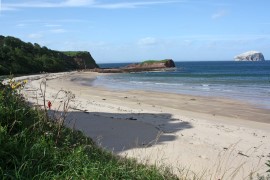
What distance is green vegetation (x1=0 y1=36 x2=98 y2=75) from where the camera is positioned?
2083 inches

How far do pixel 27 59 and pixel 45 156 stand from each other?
56.5 metres

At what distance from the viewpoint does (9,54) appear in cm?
5519

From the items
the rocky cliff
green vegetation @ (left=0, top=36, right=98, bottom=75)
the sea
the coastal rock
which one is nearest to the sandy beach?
the sea

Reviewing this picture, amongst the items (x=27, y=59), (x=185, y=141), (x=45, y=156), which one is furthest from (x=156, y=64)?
(x=45, y=156)

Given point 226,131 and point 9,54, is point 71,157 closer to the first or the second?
point 226,131

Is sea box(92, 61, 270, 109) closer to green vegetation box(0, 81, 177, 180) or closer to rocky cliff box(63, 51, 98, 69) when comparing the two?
green vegetation box(0, 81, 177, 180)

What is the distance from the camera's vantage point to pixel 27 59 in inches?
2324

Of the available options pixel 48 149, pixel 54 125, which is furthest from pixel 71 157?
pixel 54 125

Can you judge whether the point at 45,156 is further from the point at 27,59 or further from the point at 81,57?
the point at 81,57

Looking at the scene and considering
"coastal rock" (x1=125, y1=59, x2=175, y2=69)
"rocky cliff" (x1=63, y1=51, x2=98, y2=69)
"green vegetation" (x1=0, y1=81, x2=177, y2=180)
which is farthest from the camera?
"coastal rock" (x1=125, y1=59, x2=175, y2=69)

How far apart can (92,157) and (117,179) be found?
105 cm

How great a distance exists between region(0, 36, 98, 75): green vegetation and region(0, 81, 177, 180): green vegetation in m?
34.9

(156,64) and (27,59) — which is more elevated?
(27,59)

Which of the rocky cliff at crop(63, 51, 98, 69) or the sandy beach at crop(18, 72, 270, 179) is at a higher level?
the rocky cliff at crop(63, 51, 98, 69)
